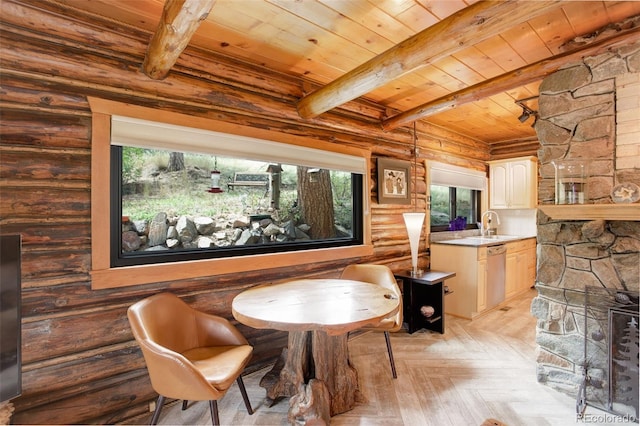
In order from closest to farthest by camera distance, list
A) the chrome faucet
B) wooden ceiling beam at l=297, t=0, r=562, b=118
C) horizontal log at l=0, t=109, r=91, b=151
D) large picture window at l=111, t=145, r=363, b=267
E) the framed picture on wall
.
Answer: wooden ceiling beam at l=297, t=0, r=562, b=118 < horizontal log at l=0, t=109, r=91, b=151 < large picture window at l=111, t=145, r=363, b=267 < the framed picture on wall < the chrome faucet

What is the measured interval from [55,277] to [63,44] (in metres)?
1.39

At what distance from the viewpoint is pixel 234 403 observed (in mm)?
2211

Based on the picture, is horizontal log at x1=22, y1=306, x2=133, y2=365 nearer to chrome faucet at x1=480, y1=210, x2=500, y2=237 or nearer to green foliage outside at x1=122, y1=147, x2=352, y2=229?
green foliage outside at x1=122, y1=147, x2=352, y2=229

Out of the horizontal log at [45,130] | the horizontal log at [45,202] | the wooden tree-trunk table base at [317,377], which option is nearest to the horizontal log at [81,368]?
the horizontal log at [45,202]

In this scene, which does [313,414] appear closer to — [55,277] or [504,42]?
[55,277]

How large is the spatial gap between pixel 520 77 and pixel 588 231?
1.37 m

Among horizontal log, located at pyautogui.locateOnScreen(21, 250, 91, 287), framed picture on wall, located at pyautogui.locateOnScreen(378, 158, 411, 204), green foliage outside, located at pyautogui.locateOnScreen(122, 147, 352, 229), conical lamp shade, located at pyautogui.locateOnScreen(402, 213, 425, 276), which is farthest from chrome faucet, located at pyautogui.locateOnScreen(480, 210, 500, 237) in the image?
horizontal log, located at pyautogui.locateOnScreen(21, 250, 91, 287)

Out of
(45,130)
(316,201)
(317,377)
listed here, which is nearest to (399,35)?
(316,201)

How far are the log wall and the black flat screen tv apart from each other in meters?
0.30

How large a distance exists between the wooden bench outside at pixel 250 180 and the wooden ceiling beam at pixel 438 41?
3.03 feet

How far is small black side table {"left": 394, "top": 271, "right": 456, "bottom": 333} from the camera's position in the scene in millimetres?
3467

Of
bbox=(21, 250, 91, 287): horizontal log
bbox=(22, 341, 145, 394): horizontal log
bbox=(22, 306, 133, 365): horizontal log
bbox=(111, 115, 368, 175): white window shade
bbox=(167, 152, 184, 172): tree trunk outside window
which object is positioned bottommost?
bbox=(22, 341, 145, 394): horizontal log

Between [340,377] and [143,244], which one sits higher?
[143,244]

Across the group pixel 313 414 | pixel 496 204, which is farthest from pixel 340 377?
pixel 496 204
